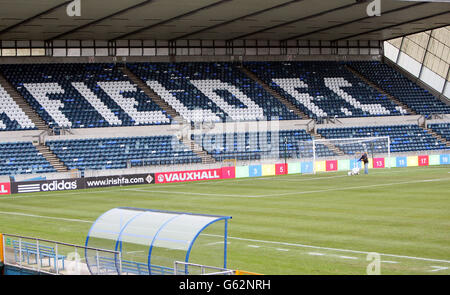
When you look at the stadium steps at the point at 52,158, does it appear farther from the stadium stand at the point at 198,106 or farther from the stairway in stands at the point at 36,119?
the stadium stand at the point at 198,106

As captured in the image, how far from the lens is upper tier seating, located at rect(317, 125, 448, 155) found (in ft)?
193

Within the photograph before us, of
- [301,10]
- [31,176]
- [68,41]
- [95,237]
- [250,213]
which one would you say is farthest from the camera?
[68,41]

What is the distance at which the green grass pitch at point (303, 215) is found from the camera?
58.7 ft

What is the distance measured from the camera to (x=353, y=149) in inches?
2146

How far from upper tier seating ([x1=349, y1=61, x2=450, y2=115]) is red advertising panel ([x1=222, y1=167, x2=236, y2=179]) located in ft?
76.1

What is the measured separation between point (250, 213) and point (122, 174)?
2011 cm

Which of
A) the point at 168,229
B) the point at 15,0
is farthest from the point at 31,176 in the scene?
the point at 168,229

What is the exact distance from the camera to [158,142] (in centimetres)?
5331

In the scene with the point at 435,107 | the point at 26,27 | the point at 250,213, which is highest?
the point at 26,27

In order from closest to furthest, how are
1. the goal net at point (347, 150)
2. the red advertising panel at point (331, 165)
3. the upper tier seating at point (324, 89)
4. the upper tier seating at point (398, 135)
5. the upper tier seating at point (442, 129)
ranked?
1. the red advertising panel at point (331, 165)
2. the goal net at point (347, 150)
3. the upper tier seating at point (398, 135)
4. the upper tier seating at point (442, 129)
5. the upper tier seating at point (324, 89)

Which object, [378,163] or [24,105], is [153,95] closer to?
[24,105]

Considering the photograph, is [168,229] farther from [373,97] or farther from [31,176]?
[373,97]

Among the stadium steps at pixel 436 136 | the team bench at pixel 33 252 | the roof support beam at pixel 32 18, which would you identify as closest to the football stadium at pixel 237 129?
the team bench at pixel 33 252

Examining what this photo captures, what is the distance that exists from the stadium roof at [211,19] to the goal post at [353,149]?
31.7 ft
